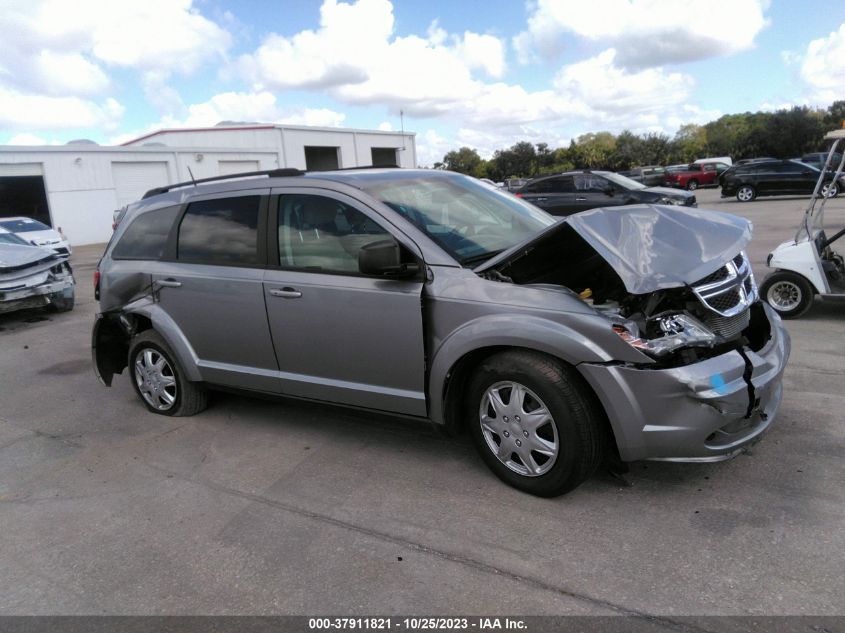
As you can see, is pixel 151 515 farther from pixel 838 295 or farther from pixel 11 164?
pixel 11 164

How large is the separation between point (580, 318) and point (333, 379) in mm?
1670

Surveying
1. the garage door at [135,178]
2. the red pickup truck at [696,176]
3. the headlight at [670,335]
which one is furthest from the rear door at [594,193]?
the red pickup truck at [696,176]

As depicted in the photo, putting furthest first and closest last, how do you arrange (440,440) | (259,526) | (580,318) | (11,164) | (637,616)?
1. (11,164)
2. (440,440)
3. (259,526)
4. (580,318)
5. (637,616)

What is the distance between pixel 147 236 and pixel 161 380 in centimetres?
116

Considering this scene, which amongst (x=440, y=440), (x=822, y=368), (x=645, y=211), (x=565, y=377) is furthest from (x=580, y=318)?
(x=822, y=368)

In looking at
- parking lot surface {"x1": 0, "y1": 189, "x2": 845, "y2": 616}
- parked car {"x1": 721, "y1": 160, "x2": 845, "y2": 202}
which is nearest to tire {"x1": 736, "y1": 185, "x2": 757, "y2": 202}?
parked car {"x1": 721, "y1": 160, "x2": 845, "y2": 202}

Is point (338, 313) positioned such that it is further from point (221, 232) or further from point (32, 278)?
point (32, 278)

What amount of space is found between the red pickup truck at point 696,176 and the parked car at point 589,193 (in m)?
23.3

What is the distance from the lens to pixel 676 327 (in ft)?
10.2

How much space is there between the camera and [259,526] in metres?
3.33

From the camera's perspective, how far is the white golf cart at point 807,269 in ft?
21.0

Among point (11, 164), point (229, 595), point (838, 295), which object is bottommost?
point (229, 595)

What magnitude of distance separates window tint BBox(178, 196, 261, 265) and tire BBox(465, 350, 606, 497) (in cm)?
189

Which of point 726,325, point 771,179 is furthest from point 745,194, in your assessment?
point 726,325
